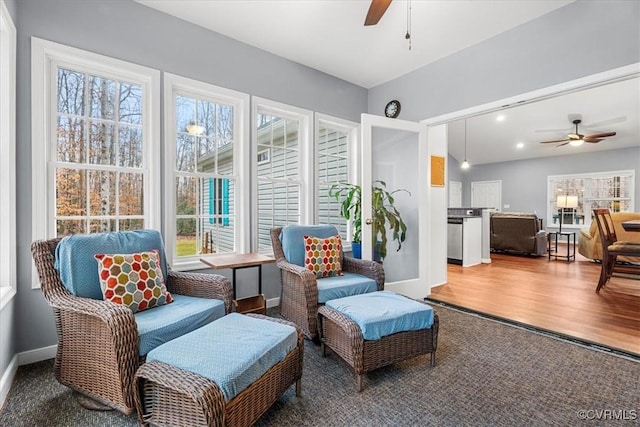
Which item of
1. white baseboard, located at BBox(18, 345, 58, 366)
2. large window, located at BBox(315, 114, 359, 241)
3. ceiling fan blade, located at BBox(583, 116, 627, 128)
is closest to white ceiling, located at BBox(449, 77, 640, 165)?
ceiling fan blade, located at BBox(583, 116, 627, 128)

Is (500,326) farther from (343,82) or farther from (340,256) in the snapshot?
(343,82)

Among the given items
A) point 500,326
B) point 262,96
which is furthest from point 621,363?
point 262,96

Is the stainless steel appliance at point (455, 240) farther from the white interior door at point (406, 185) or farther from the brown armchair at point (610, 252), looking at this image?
the white interior door at point (406, 185)

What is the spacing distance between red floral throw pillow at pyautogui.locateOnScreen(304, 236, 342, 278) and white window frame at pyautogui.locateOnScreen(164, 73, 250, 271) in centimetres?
81

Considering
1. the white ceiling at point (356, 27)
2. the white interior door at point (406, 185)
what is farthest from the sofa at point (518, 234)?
the white ceiling at point (356, 27)

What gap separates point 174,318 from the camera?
1.77 meters

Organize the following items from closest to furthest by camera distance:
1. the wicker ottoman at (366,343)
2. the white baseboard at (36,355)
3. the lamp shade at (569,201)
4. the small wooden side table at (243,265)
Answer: the wicker ottoman at (366,343) < the white baseboard at (36,355) < the small wooden side table at (243,265) < the lamp shade at (569,201)

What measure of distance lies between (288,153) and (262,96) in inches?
27.5

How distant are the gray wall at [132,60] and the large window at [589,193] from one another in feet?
26.8

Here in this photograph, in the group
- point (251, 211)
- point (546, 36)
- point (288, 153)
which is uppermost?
point (546, 36)

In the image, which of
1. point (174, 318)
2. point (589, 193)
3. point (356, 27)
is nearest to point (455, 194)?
point (589, 193)

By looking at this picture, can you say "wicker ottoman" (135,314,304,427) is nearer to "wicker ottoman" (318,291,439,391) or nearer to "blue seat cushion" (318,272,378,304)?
"wicker ottoman" (318,291,439,391)

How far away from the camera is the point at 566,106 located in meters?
6.26

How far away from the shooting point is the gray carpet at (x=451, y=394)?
1.61m
